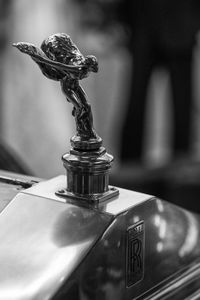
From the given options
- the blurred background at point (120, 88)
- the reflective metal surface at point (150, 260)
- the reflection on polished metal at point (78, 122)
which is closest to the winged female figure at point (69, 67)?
the reflection on polished metal at point (78, 122)

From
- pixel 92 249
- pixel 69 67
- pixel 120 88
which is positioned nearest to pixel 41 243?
pixel 92 249

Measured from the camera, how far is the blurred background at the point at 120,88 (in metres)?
2.72

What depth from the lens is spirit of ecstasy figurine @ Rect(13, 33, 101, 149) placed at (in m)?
0.79

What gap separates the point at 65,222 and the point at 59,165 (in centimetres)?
227

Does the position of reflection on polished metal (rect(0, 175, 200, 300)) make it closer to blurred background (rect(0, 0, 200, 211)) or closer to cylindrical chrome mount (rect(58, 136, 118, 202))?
cylindrical chrome mount (rect(58, 136, 118, 202))

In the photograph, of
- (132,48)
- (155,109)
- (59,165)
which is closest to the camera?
(132,48)

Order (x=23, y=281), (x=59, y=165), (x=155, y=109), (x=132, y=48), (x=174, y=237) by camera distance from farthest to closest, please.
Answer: (x=155, y=109)
(x=59, y=165)
(x=132, y=48)
(x=174, y=237)
(x=23, y=281)

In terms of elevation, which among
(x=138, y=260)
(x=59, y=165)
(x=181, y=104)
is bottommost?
(x=59, y=165)

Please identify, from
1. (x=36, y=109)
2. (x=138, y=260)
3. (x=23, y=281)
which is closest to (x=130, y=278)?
(x=138, y=260)

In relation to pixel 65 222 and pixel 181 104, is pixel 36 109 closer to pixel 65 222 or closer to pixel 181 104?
pixel 181 104

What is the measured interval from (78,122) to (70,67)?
64 millimetres

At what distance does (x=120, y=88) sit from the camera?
3.18m

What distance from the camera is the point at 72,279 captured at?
727 millimetres

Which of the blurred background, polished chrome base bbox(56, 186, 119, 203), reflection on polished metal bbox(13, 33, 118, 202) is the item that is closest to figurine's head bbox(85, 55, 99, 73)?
reflection on polished metal bbox(13, 33, 118, 202)
